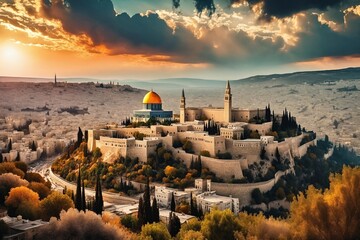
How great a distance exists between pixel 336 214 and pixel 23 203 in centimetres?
1220

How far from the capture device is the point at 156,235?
1666 cm

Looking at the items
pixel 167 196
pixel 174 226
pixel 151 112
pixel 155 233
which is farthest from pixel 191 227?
pixel 151 112

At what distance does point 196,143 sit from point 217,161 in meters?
2.67

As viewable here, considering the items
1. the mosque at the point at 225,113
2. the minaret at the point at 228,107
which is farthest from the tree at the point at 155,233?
the minaret at the point at 228,107

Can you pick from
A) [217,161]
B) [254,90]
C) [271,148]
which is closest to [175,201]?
[217,161]

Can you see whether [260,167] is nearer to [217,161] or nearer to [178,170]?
[217,161]

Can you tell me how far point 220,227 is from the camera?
16.7m

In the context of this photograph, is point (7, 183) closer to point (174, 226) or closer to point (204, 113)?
point (174, 226)

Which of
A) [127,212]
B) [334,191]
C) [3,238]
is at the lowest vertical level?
[127,212]

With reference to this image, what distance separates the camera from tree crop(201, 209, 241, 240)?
1658cm

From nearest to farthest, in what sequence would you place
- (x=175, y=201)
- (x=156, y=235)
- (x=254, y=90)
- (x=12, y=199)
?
(x=156, y=235) → (x=12, y=199) → (x=175, y=201) → (x=254, y=90)

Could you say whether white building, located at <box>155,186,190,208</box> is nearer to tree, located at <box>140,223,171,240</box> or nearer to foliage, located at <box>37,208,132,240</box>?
tree, located at <box>140,223,171,240</box>

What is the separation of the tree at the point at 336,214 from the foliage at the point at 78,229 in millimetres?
5970

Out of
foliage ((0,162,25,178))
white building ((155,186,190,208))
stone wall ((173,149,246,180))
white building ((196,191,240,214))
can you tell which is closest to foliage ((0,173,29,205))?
foliage ((0,162,25,178))
